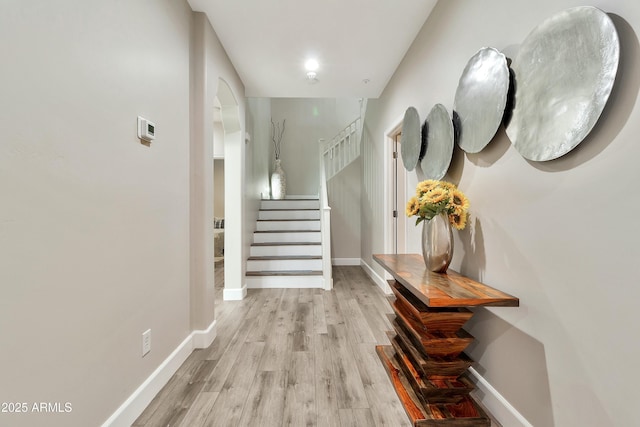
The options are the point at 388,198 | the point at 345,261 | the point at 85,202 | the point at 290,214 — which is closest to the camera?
the point at 85,202

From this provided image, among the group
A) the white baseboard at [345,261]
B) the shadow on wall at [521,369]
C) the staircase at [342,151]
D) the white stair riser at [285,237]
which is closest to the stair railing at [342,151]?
the staircase at [342,151]

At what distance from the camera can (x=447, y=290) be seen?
1270mm

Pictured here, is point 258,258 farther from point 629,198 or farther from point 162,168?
point 629,198

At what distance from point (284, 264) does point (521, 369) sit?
3.03 meters

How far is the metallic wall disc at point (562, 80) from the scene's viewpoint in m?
0.87

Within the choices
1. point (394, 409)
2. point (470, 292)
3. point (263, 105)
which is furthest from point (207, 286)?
point (263, 105)

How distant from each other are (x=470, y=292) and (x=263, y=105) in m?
4.88

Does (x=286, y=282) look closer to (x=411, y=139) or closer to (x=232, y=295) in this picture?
(x=232, y=295)

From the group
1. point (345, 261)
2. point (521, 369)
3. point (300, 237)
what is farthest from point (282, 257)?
point (521, 369)

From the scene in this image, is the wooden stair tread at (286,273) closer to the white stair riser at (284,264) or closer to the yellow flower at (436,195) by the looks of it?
the white stair riser at (284,264)

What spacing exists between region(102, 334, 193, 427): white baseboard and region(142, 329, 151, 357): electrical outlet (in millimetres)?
161

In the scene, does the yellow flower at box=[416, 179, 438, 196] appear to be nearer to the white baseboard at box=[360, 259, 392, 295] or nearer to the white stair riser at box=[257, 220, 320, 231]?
the white baseboard at box=[360, 259, 392, 295]

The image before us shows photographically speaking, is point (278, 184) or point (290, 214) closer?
point (290, 214)

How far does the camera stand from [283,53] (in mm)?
2652
